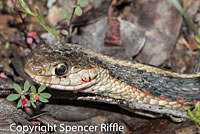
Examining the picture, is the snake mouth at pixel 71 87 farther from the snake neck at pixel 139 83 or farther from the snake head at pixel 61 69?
the snake neck at pixel 139 83

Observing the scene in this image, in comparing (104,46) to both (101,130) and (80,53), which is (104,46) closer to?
(80,53)

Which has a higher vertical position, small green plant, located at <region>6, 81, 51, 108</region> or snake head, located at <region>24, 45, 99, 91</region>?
snake head, located at <region>24, 45, 99, 91</region>

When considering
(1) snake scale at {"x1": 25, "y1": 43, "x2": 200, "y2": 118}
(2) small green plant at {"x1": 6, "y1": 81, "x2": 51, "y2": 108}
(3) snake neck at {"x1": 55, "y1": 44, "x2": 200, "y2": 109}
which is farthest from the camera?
(3) snake neck at {"x1": 55, "y1": 44, "x2": 200, "y2": 109}

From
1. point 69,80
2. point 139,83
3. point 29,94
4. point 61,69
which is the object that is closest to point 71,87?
point 69,80

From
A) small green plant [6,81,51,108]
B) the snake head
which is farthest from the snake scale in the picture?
small green plant [6,81,51,108]

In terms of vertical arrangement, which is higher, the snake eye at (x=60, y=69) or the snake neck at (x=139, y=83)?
the snake eye at (x=60, y=69)

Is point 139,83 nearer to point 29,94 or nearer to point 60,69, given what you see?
point 60,69

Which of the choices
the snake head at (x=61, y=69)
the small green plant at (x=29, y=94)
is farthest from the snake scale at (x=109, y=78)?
the small green plant at (x=29, y=94)

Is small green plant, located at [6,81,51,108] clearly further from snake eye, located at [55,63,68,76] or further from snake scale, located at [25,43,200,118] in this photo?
snake eye, located at [55,63,68,76]
